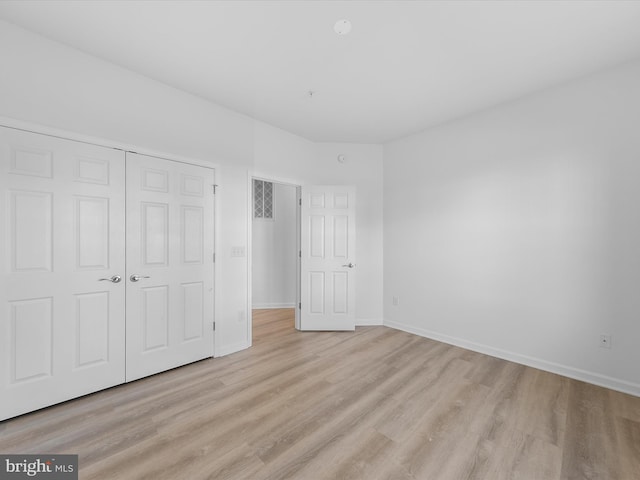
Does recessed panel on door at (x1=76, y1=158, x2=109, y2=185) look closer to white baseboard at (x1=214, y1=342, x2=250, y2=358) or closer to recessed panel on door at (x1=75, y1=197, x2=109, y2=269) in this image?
recessed panel on door at (x1=75, y1=197, x2=109, y2=269)

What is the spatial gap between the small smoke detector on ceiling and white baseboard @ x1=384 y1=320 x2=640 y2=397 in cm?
346

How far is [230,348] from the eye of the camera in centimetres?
311

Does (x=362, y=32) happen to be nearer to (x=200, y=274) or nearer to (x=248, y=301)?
(x=200, y=274)

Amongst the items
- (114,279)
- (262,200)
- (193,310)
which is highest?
(262,200)

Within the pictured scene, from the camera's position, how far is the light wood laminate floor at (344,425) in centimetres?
152

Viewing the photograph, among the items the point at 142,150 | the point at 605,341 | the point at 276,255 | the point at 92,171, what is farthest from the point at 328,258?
the point at 605,341

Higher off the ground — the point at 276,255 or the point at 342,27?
the point at 342,27

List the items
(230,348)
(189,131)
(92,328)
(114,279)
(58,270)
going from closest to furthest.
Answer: (58,270)
(92,328)
(114,279)
(189,131)
(230,348)

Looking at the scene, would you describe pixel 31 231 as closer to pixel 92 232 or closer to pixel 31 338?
pixel 92 232

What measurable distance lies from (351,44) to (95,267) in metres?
2.77

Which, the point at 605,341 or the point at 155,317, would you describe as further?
the point at 155,317

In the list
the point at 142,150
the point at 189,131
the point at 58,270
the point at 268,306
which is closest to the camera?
the point at 58,270

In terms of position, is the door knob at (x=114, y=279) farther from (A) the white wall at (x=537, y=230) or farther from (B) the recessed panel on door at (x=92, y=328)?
(A) the white wall at (x=537, y=230)

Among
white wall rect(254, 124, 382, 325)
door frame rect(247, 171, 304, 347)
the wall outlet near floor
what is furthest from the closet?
the wall outlet near floor
